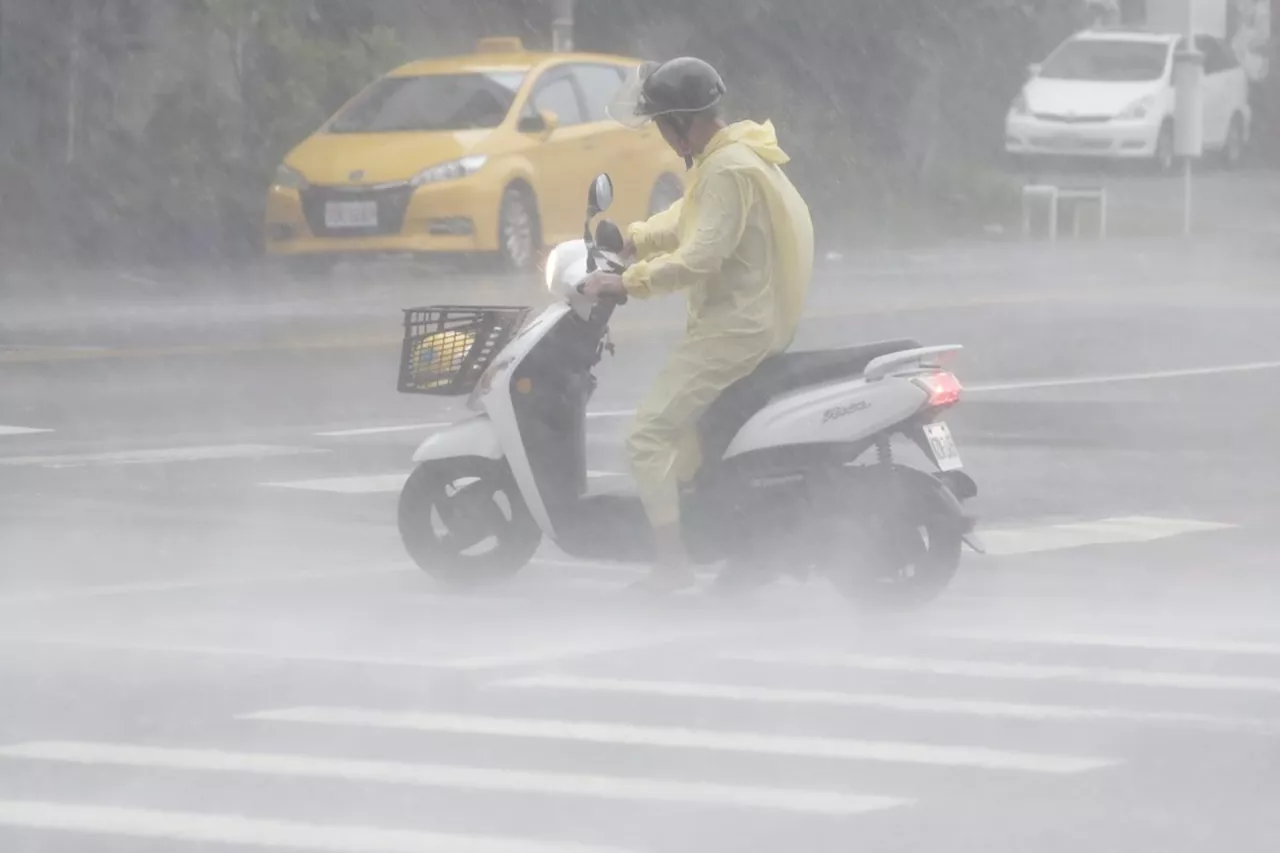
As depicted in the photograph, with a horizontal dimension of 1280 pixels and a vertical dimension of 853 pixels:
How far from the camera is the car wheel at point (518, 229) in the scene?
24.6 meters

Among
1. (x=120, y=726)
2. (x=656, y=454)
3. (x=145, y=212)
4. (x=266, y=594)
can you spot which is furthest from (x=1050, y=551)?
(x=145, y=212)

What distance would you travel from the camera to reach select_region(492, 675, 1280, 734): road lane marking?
777 centimetres

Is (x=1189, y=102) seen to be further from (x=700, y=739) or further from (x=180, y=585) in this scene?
(x=700, y=739)

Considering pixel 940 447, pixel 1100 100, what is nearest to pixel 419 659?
pixel 940 447

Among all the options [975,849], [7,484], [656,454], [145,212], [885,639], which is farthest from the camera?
[145,212]

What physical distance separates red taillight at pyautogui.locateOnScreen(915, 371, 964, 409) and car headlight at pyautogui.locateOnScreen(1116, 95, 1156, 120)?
28.9 meters

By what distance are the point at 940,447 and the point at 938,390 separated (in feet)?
0.64

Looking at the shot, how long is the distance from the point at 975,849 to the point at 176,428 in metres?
9.34

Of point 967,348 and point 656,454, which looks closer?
point 656,454

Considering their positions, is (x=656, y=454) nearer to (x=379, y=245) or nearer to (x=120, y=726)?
(x=120, y=726)

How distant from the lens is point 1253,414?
1595 centimetres

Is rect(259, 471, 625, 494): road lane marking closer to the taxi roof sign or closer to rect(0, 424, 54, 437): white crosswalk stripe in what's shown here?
rect(0, 424, 54, 437): white crosswalk stripe

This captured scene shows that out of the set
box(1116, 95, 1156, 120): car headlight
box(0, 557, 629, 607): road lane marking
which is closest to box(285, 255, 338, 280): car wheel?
box(0, 557, 629, 607): road lane marking

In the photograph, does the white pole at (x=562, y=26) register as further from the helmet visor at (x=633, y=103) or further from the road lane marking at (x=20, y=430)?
the helmet visor at (x=633, y=103)
